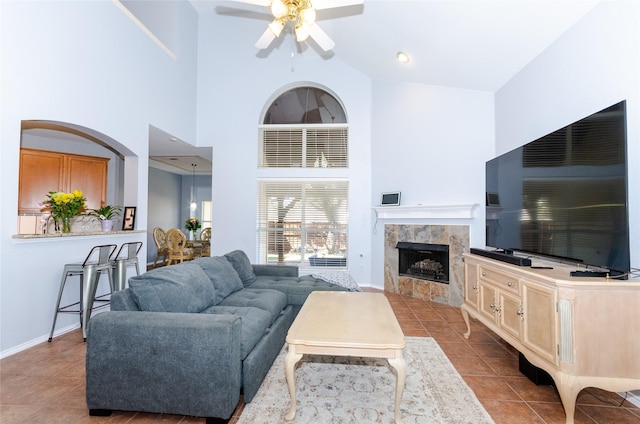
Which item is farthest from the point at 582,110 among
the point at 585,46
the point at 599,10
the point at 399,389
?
the point at 399,389

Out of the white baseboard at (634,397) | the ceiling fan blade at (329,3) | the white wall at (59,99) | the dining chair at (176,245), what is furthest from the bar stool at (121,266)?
the white baseboard at (634,397)

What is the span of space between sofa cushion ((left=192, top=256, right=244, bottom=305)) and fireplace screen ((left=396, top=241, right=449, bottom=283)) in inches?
111

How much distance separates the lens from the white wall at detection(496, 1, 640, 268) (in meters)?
2.01

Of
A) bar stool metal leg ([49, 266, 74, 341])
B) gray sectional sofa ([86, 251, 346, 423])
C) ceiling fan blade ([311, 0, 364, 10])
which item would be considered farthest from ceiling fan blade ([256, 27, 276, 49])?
bar stool metal leg ([49, 266, 74, 341])

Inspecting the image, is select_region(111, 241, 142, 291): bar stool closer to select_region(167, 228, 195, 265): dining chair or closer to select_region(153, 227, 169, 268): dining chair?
select_region(167, 228, 195, 265): dining chair

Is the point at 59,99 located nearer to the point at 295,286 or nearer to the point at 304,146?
the point at 295,286

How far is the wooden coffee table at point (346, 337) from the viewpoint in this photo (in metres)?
1.70

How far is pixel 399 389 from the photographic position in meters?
1.69

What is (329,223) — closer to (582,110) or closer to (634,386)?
(582,110)

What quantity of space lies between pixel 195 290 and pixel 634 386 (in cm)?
284

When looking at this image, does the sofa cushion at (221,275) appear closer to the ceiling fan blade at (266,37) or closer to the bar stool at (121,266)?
the bar stool at (121,266)

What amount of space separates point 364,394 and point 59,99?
3875 mm

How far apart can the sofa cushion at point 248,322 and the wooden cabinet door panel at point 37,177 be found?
3.98 meters

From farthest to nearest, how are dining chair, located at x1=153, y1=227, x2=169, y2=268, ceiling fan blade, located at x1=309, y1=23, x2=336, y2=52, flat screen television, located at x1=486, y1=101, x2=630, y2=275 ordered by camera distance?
dining chair, located at x1=153, y1=227, x2=169, y2=268, ceiling fan blade, located at x1=309, y1=23, x2=336, y2=52, flat screen television, located at x1=486, y1=101, x2=630, y2=275
